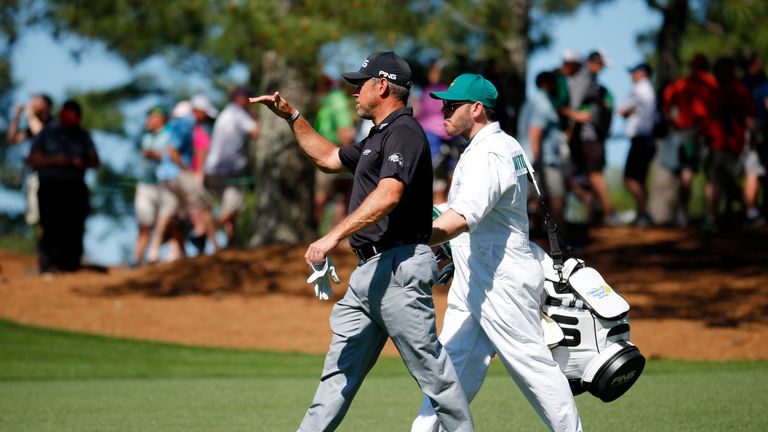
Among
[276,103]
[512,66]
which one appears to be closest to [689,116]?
[512,66]

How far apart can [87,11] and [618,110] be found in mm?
7846

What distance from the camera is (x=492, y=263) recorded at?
6.01 meters

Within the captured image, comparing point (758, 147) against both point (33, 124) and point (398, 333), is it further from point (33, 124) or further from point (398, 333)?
point (398, 333)

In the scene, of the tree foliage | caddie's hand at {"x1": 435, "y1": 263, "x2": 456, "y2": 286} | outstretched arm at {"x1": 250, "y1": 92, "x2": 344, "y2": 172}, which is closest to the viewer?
caddie's hand at {"x1": 435, "y1": 263, "x2": 456, "y2": 286}

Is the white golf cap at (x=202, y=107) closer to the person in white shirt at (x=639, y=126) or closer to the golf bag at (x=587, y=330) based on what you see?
the person in white shirt at (x=639, y=126)

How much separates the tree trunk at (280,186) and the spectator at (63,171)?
2.72m

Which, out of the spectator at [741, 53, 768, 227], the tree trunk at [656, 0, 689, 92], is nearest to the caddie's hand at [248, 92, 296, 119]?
the spectator at [741, 53, 768, 227]

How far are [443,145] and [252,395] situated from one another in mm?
6075

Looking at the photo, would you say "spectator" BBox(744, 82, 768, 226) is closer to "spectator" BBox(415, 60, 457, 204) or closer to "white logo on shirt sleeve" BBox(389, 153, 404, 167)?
"spectator" BBox(415, 60, 457, 204)

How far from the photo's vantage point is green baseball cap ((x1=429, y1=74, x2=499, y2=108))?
20.2 ft

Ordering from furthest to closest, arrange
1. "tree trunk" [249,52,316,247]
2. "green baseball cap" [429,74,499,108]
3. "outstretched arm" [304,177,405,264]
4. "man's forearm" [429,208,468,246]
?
"tree trunk" [249,52,316,247] → "green baseball cap" [429,74,499,108] → "man's forearm" [429,208,468,246] → "outstretched arm" [304,177,405,264]

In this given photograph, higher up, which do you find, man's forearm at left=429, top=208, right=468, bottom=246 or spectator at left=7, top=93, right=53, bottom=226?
man's forearm at left=429, top=208, right=468, bottom=246

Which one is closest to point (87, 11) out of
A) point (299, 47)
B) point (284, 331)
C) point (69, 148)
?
point (69, 148)

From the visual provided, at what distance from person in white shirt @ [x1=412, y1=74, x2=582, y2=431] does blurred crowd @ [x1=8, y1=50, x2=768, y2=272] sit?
323 inches
